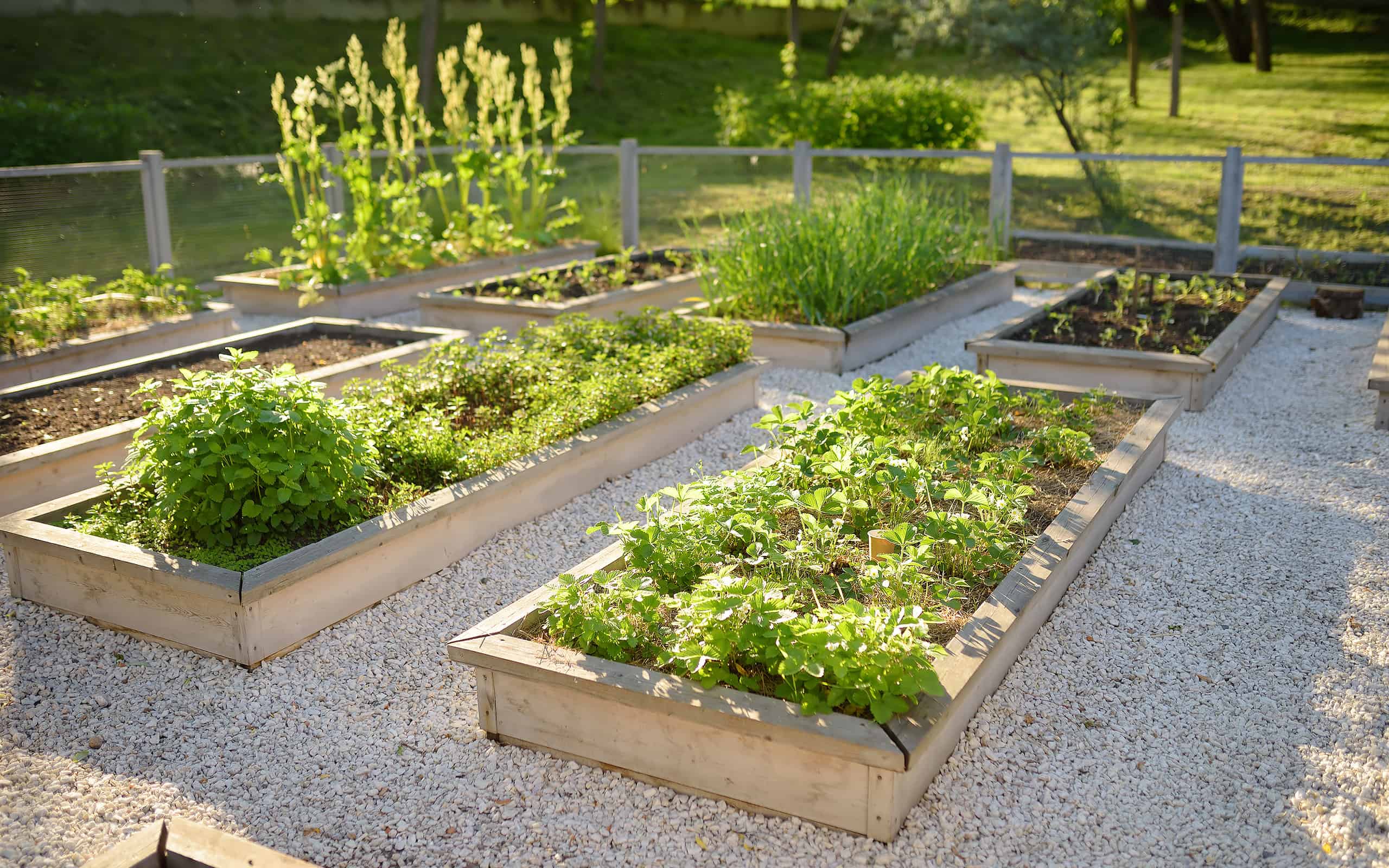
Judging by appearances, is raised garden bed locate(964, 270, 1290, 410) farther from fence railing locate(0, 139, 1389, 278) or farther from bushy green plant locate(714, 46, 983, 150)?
bushy green plant locate(714, 46, 983, 150)

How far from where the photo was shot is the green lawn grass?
29.6 feet

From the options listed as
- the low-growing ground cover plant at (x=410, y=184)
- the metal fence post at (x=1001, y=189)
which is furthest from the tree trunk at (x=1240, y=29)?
the low-growing ground cover plant at (x=410, y=184)

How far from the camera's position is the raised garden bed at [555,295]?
7.64 metres

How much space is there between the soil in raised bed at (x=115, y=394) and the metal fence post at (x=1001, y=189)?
591cm

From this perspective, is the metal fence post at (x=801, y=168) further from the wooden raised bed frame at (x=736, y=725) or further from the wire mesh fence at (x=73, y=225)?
the wooden raised bed frame at (x=736, y=725)

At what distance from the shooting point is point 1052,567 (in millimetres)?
3580

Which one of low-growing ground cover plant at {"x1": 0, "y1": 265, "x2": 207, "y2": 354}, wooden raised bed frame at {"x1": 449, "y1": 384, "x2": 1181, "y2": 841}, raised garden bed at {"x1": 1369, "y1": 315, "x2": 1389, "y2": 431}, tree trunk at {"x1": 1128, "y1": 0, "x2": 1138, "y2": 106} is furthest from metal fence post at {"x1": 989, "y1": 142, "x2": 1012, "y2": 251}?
tree trunk at {"x1": 1128, "y1": 0, "x2": 1138, "y2": 106}

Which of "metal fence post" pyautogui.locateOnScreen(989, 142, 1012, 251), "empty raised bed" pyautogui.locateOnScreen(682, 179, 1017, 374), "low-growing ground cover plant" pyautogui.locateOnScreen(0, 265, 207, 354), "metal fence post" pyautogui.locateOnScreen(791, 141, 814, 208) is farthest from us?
"metal fence post" pyautogui.locateOnScreen(791, 141, 814, 208)

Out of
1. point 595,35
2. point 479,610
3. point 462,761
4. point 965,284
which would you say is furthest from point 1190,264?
point 595,35

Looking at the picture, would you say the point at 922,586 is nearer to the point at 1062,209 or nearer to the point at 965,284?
the point at 965,284

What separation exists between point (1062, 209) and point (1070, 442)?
21.5 feet

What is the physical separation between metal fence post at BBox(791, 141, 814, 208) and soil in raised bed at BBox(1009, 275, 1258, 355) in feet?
11.6

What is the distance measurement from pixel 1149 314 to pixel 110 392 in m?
6.07

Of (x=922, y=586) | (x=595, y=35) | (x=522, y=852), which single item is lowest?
(x=522, y=852)
